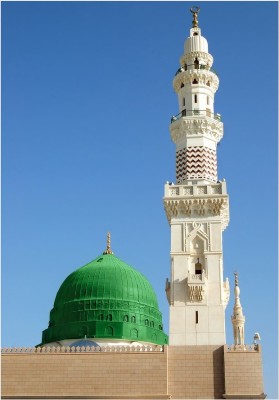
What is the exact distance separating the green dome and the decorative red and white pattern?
20.6 ft

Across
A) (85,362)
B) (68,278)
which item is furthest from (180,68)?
(85,362)

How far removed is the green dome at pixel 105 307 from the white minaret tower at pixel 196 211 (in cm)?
488

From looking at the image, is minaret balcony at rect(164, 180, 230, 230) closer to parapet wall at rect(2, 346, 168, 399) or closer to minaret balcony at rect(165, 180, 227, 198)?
minaret balcony at rect(165, 180, 227, 198)

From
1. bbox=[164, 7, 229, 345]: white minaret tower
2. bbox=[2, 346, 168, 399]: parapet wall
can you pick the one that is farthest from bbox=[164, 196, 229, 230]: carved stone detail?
bbox=[2, 346, 168, 399]: parapet wall

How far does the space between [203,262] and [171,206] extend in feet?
8.28

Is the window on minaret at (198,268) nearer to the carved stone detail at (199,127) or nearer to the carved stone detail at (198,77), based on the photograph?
the carved stone detail at (199,127)

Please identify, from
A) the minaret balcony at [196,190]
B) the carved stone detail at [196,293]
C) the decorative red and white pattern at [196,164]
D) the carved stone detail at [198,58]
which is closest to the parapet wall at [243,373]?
the carved stone detail at [196,293]

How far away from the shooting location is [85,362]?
851 inches

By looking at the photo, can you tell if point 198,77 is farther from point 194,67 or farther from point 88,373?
point 88,373

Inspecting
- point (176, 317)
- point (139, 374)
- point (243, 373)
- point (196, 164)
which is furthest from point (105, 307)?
point (243, 373)

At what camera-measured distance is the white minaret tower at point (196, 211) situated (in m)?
23.1

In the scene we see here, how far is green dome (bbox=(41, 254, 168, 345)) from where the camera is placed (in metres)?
27.9

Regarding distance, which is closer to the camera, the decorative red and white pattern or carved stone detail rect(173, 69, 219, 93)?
the decorative red and white pattern

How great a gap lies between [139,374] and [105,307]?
23.6ft
